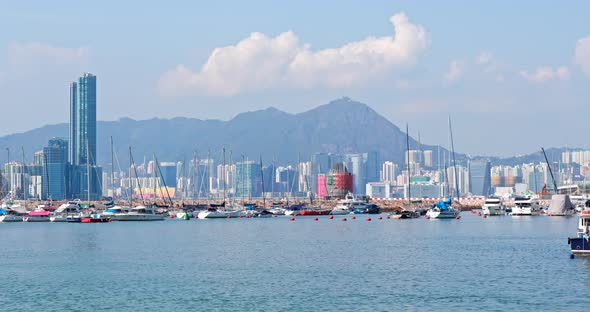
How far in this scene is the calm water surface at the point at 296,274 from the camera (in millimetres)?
48062

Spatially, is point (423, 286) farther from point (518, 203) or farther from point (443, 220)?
point (518, 203)

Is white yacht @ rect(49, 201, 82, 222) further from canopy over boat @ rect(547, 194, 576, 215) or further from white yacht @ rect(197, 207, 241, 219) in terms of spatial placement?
canopy over boat @ rect(547, 194, 576, 215)

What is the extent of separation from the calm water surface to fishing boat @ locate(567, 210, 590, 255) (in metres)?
1.18

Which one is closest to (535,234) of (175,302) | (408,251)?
(408,251)

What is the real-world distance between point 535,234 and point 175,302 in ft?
205

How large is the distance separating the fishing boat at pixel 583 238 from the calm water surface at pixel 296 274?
1.18 m

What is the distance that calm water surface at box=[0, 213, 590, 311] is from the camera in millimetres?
48062

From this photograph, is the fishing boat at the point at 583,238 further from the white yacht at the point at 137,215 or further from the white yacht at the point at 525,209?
the white yacht at the point at 525,209

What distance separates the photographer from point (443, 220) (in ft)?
505

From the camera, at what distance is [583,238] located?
65500mm

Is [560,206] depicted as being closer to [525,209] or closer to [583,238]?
[525,209]

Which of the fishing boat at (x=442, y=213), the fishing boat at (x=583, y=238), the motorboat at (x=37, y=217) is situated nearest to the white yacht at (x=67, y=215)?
the motorboat at (x=37, y=217)

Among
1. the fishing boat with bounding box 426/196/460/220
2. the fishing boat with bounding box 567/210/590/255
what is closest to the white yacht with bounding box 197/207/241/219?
the fishing boat with bounding box 426/196/460/220

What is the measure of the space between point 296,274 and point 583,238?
20.0 meters
